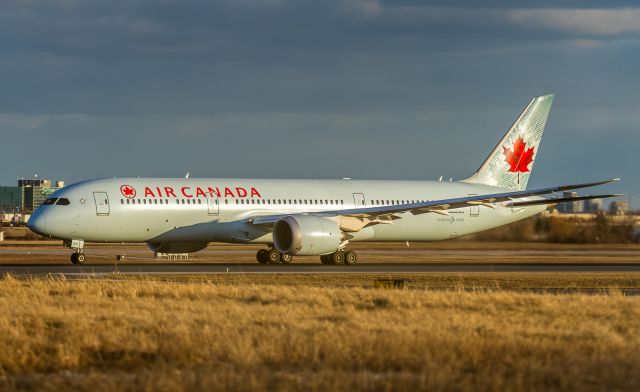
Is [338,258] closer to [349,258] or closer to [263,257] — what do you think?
[349,258]

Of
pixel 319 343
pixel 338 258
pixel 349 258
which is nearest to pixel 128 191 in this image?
pixel 338 258

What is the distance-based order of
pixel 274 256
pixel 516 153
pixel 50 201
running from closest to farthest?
pixel 50 201
pixel 274 256
pixel 516 153

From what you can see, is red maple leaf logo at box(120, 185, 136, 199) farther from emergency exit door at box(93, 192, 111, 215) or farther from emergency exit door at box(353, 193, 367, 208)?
emergency exit door at box(353, 193, 367, 208)

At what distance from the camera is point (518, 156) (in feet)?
Result: 178

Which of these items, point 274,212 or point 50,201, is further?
point 274,212

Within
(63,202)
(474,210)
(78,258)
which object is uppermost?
(63,202)

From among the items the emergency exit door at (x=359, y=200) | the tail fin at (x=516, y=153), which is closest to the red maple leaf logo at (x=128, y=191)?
the emergency exit door at (x=359, y=200)

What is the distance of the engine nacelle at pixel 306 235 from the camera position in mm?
41875

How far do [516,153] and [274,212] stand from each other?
14.5 meters

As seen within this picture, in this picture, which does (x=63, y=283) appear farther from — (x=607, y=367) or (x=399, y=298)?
(x=607, y=367)

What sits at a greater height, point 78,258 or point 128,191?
point 128,191

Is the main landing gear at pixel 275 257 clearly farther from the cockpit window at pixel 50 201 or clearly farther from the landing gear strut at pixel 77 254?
the cockpit window at pixel 50 201

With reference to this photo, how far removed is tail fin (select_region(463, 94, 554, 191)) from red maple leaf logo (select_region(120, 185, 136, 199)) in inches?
723

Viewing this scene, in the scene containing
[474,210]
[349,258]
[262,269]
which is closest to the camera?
[262,269]
